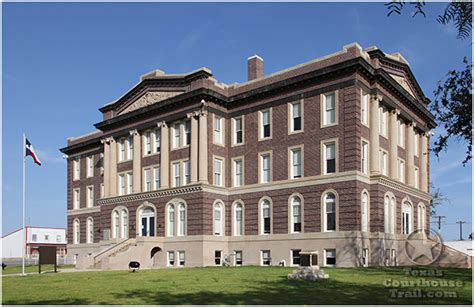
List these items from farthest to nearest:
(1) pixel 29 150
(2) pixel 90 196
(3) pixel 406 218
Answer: (2) pixel 90 196
(3) pixel 406 218
(1) pixel 29 150

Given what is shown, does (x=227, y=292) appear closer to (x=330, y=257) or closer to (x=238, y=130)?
(x=330, y=257)

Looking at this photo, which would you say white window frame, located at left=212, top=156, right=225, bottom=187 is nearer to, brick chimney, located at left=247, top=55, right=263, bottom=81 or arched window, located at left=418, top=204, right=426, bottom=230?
brick chimney, located at left=247, top=55, right=263, bottom=81

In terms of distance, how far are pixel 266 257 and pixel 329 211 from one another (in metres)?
6.42

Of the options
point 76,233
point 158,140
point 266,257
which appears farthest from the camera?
point 76,233

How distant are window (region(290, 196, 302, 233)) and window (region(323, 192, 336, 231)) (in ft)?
7.16

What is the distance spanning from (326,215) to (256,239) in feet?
20.7

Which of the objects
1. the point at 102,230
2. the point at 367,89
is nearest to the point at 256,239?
the point at 367,89

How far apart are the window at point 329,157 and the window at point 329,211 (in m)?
1.69

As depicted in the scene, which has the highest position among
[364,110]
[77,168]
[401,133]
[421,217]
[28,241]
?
[364,110]

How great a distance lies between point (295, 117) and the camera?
37.2m

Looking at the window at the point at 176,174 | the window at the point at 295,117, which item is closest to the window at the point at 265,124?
the window at the point at 295,117

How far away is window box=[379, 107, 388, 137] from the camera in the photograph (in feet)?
123

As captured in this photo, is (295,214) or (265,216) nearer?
(295,214)

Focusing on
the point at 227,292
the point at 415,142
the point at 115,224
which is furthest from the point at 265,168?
the point at 227,292
